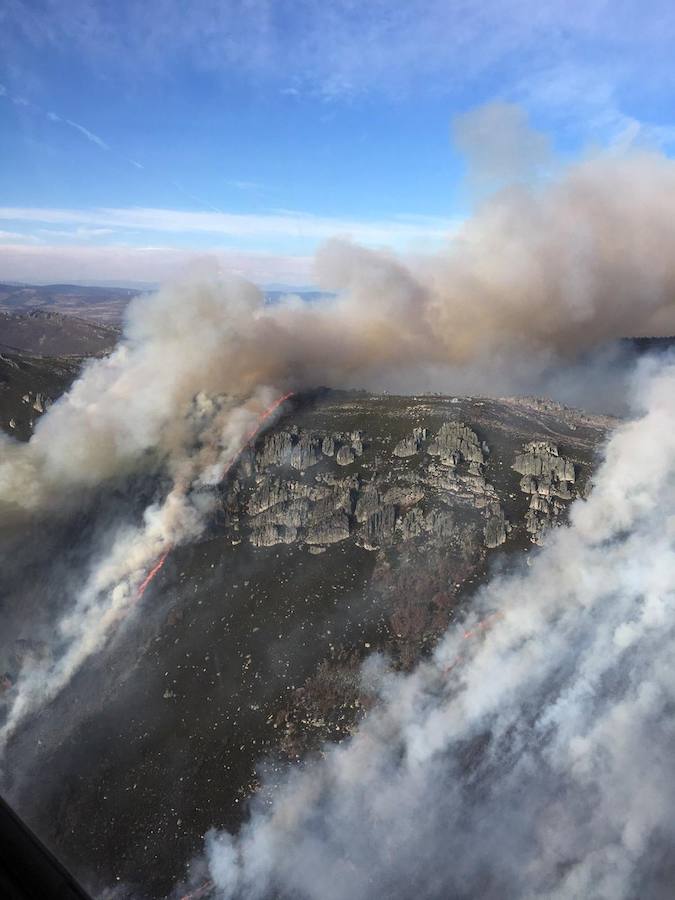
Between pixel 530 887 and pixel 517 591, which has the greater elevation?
pixel 517 591

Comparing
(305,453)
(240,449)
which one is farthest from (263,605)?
(240,449)

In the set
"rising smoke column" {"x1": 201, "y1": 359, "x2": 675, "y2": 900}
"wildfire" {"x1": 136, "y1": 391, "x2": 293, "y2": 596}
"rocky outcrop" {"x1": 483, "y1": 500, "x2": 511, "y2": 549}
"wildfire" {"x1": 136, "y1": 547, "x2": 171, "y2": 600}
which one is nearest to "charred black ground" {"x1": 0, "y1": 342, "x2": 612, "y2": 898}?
"rocky outcrop" {"x1": 483, "y1": 500, "x2": 511, "y2": 549}

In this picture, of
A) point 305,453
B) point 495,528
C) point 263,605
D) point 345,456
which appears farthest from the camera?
point 305,453

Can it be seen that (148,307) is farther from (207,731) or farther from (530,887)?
(530,887)

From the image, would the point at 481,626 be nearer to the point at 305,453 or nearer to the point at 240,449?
the point at 305,453

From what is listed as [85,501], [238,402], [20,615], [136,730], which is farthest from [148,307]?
[136,730]

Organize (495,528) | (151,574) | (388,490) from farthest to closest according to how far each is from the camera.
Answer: (388,490), (151,574), (495,528)
